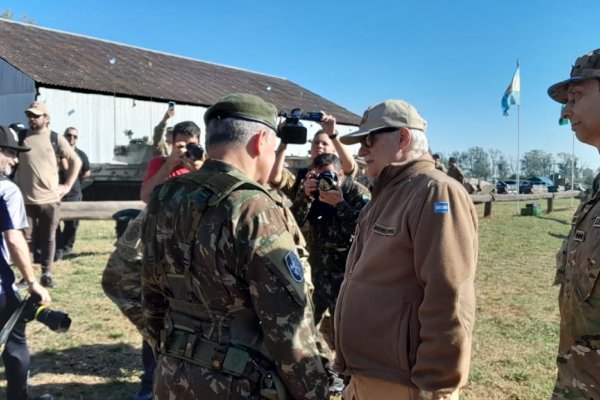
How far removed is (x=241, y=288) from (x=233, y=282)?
4 cm

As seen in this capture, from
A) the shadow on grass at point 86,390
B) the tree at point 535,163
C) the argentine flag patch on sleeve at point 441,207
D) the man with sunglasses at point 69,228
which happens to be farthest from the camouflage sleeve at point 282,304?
the tree at point 535,163

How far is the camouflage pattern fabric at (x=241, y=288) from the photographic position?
187 centimetres

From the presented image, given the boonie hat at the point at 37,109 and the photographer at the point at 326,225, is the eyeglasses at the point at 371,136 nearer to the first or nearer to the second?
the photographer at the point at 326,225

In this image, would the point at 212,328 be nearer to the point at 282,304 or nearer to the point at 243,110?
the point at 282,304

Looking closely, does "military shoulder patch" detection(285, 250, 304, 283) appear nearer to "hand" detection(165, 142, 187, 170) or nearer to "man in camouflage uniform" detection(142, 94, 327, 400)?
"man in camouflage uniform" detection(142, 94, 327, 400)

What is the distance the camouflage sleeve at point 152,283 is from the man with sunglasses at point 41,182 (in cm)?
536

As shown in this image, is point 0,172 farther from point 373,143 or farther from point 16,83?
point 16,83

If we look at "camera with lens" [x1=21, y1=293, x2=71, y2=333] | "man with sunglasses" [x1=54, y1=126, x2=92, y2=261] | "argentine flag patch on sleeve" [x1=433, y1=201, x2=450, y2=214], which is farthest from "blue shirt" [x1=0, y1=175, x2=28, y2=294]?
"man with sunglasses" [x1=54, y1=126, x2=92, y2=261]

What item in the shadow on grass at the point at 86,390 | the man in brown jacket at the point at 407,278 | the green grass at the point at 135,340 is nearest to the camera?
the man in brown jacket at the point at 407,278

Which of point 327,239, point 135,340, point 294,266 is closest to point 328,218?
point 327,239

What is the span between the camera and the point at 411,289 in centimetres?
212

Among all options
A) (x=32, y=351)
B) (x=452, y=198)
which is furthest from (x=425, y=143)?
(x=32, y=351)

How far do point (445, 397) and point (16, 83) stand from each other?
2594 centimetres

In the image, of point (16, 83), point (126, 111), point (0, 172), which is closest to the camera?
point (0, 172)
